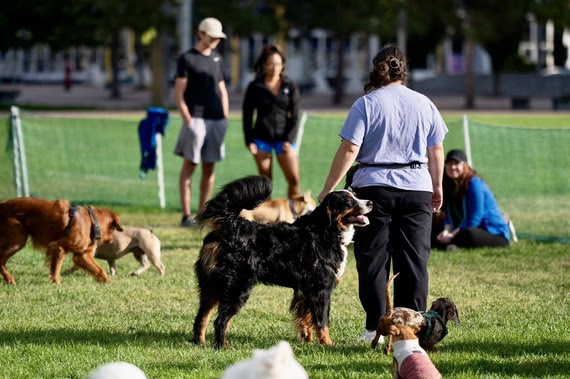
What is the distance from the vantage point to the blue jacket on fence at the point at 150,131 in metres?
14.2

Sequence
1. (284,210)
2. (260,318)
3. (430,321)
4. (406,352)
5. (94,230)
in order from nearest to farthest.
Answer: (406,352) < (430,321) < (260,318) < (94,230) < (284,210)

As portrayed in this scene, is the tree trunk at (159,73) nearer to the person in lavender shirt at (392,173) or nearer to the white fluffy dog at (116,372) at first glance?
the person in lavender shirt at (392,173)

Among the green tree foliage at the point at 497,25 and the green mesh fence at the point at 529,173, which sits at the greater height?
the green tree foliage at the point at 497,25

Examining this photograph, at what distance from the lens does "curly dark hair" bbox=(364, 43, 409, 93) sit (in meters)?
7.05

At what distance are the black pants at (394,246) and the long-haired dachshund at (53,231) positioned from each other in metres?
3.25

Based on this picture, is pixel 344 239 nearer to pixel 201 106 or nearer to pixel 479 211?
pixel 479 211

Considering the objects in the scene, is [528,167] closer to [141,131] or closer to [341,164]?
[141,131]

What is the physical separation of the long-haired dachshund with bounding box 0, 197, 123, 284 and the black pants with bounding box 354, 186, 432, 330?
3.25 metres

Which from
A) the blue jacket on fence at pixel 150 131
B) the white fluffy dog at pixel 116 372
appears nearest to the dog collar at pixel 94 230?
the blue jacket on fence at pixel 150 131

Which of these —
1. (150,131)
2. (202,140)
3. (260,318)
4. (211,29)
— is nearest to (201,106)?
(202,140)

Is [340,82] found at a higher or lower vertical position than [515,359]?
lower

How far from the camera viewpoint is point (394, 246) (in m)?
7.29

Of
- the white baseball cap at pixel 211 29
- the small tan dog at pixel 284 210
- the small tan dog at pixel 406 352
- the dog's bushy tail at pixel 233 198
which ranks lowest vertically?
the small tan dog at pixel 284 210

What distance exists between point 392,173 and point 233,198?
3.38 ft
